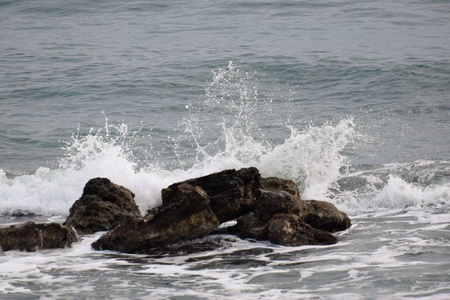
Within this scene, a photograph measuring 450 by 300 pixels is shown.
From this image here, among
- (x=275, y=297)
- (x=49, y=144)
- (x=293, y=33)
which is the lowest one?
(x=275, y=297)

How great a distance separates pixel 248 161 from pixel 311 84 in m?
7.24

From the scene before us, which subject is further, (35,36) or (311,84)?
(35,36)

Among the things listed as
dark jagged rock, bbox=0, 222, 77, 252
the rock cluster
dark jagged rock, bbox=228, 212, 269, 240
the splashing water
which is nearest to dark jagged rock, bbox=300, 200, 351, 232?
the rock cluster

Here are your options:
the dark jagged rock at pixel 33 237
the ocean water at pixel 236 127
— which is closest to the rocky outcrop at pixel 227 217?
the ocean water at pixel 236 127

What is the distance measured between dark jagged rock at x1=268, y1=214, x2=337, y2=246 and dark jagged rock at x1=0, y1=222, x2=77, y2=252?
89.2 inches

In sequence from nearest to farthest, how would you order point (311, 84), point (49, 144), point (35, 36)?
point (49, 144) < point (311, 84) < point (35, 36)

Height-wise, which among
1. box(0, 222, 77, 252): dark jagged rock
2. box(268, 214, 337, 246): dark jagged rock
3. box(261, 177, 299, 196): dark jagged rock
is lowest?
box(268, 214, 337, 246): dark jagged rock

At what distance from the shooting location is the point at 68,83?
66.8 feet

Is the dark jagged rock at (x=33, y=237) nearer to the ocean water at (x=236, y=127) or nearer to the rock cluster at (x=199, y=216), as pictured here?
the rock cluster at (x=199, y=216)

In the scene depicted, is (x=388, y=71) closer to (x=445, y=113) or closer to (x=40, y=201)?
(x=445, y=113)

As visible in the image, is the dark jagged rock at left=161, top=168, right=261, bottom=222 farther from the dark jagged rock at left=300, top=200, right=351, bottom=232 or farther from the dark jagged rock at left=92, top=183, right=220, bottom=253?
the dark jagged rock at left=300, top=200, right=351, bottom=232

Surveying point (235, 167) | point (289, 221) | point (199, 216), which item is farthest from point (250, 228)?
point (235, 167)

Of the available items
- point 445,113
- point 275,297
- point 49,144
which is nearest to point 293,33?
point 445,113

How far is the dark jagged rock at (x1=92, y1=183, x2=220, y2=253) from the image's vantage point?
8.76m
